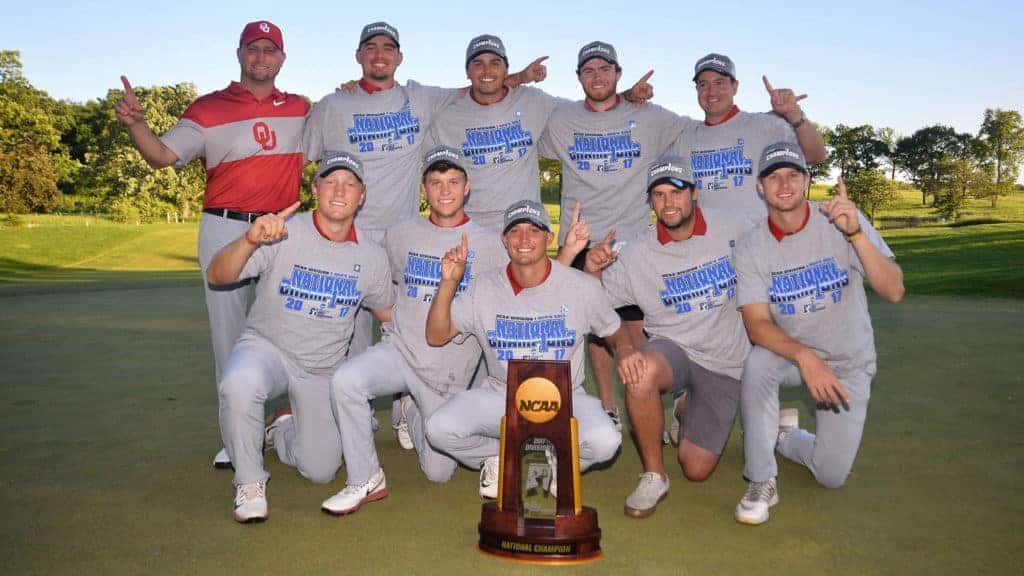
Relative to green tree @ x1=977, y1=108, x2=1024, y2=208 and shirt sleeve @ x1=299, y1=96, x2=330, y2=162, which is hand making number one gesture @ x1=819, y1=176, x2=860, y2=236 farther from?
green tree @ x1=977, y1=108, x2=1024, y2=208

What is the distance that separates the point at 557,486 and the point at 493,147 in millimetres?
3302

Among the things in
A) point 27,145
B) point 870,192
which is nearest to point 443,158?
point 27,145

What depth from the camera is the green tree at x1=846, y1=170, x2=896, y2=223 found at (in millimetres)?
68188

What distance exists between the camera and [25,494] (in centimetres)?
489

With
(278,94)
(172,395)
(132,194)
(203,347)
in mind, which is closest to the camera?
(278,94)

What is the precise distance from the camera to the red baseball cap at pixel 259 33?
616 cm

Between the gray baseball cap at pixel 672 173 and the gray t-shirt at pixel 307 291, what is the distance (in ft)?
5.95

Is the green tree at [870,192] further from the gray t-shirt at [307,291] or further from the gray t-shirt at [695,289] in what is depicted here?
the gray t-shirt at [307,291]

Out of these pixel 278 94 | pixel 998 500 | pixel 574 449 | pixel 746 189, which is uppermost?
pixel 278 94

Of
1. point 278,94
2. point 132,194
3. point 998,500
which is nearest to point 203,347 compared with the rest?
point 278,94

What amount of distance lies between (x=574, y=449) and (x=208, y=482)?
2.36 meters

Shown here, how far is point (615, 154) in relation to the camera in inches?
263

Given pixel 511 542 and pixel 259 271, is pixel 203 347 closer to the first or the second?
pixel 259 271

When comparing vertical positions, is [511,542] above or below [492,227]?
below
